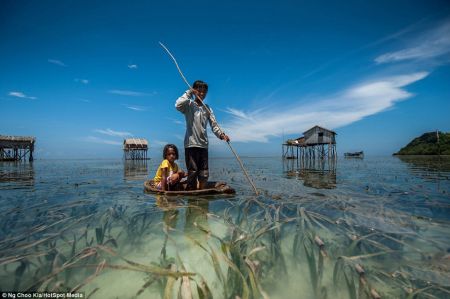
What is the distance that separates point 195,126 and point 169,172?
1.41 m

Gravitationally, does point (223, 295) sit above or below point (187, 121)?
below

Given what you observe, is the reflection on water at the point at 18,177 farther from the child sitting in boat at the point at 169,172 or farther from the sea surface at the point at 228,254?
the sea surface at the point at 228,254

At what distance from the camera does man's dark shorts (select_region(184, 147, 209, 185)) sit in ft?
17.4

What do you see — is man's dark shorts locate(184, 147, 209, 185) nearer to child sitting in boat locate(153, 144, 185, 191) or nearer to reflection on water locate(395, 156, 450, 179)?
child sitting in boat locate(153, 144, 185, 191)

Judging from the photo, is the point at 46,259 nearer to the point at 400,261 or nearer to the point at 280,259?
the point at 280,259

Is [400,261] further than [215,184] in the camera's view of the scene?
No

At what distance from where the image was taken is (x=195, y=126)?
17.2 ft

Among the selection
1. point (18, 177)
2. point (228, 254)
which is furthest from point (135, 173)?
point (228, 254)

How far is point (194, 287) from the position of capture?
1.68m

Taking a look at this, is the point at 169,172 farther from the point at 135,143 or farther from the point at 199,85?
the point at 135,143

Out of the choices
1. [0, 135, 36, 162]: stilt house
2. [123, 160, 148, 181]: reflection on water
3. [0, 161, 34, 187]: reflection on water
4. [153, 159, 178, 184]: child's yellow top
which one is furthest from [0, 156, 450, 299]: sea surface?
[0, 135, 36, 162]: stilt house

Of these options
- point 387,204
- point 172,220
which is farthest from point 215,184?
point 387,204

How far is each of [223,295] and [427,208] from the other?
14.5 feet

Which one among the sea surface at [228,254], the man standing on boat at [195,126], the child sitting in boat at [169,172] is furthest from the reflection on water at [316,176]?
the child sitting in boat at [169,172]
